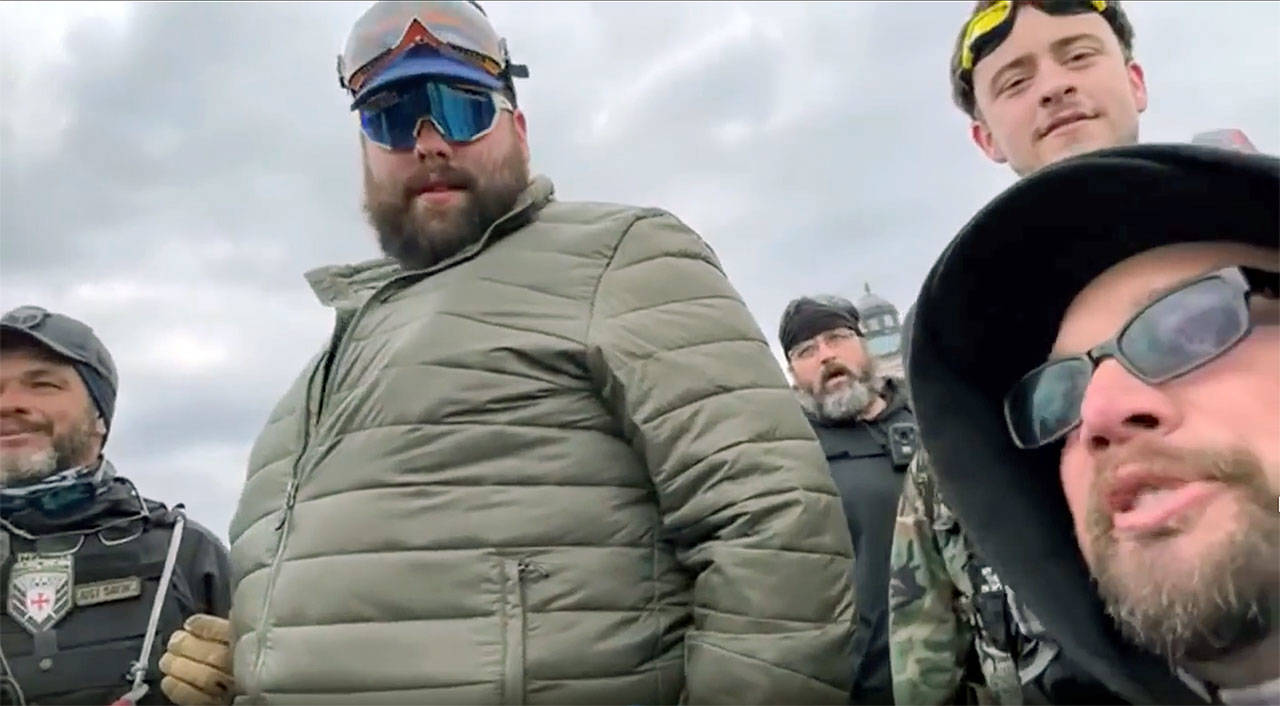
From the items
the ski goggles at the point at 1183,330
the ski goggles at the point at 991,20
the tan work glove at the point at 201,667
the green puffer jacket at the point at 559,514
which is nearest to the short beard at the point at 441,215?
the green puffer jacket at the point at 559,514

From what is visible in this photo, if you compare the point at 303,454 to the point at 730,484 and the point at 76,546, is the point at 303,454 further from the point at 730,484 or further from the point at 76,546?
the point at 76,546

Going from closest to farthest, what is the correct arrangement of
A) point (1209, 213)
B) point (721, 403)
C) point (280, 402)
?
point (1209, 213), point (721, 403), point (280, 402)

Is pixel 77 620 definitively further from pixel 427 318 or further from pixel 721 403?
pixel 721 403

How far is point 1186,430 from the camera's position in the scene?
4.68ft

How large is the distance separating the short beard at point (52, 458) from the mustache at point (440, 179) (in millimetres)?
2330

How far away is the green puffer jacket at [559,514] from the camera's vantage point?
2.12m

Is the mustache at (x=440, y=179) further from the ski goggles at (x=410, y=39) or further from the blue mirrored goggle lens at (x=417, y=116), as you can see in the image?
the ski goggles at (x=410, y=39)

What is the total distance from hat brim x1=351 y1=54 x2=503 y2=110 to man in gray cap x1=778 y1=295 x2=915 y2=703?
4.67 ft

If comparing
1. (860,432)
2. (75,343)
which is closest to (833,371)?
(860,432)

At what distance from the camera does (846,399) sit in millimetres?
4461

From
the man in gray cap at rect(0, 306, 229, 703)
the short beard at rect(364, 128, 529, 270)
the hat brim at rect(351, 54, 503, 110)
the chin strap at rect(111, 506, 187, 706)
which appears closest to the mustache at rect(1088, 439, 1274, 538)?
the short beard at rect(364, 128, 529, 270)

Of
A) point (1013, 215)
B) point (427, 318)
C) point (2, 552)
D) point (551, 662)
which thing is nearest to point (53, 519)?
point (2, 552)

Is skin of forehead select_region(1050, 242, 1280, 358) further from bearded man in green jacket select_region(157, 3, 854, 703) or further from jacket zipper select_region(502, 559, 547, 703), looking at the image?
jacket zipper select_region(502, 559, 547, 703)

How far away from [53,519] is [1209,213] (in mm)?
4017
